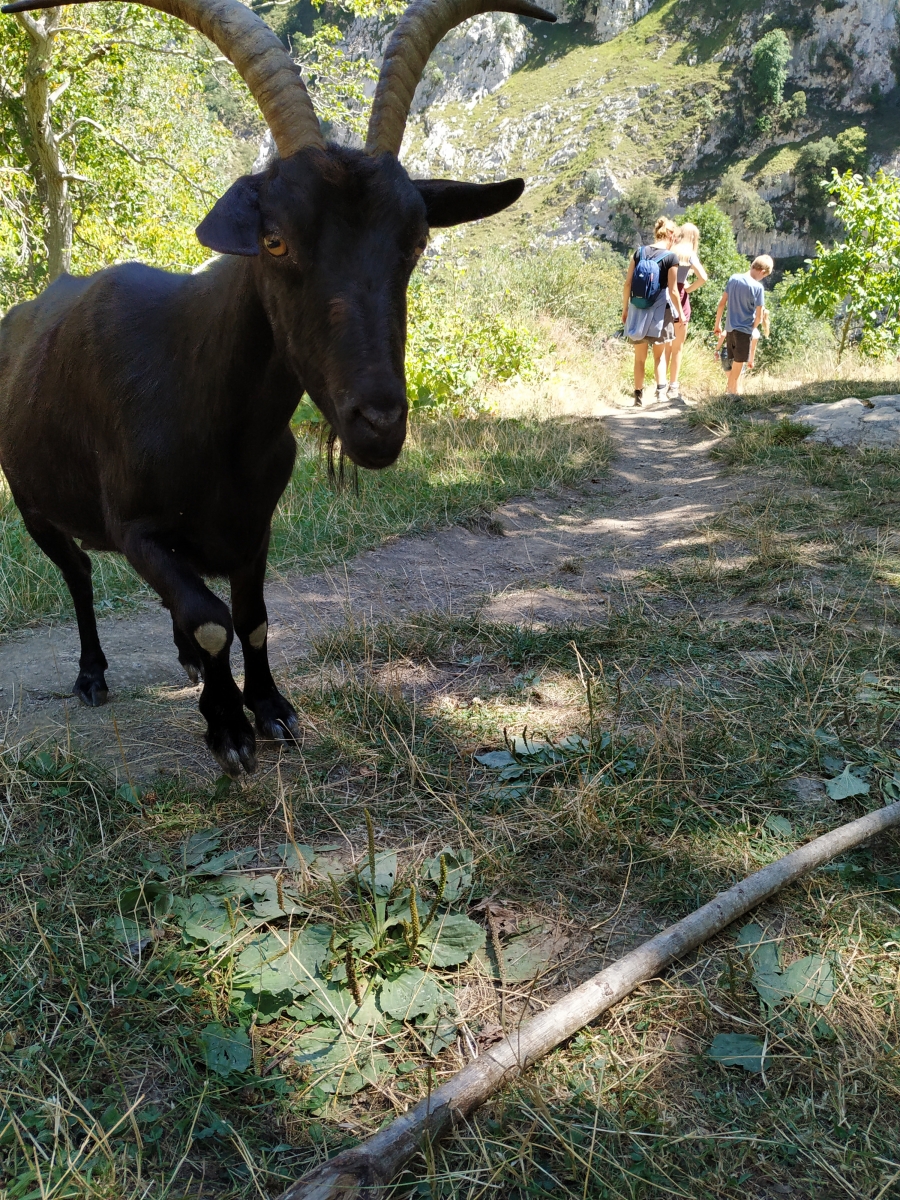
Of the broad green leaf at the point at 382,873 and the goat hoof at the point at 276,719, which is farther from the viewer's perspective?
the goat hoof at the point at 276,719

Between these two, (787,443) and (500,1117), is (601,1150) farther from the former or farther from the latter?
→ (787,443)

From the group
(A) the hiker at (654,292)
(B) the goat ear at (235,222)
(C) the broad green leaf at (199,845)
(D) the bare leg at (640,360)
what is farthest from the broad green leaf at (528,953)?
(D) the bare leg at (640,360)

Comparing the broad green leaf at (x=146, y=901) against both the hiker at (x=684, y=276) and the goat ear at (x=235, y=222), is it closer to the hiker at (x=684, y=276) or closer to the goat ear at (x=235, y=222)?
the goat ear at (x=235, y=222)

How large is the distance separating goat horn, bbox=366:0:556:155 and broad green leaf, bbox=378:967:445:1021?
258 cm

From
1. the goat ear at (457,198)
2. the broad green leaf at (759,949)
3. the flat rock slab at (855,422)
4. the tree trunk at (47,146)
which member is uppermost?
the tree trunk at (47,146)

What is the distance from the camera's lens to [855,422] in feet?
28.4

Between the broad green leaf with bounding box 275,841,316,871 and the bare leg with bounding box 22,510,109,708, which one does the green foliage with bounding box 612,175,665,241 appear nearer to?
the bare leg with bounding box 22,510,109,708

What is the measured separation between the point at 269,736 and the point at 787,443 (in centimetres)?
668

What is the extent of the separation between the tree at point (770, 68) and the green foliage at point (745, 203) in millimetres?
10497

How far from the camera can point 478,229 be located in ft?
221

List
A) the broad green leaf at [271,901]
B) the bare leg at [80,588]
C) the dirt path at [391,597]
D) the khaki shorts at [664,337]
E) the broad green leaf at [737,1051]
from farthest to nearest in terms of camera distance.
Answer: the khaki shorts at [664,337] → the bare leg at [80,588] → the dirt path at [391,597] → the broad green leaf at [271,901] → the broad green leaf at [737,1051]

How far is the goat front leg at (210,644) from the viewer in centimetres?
302

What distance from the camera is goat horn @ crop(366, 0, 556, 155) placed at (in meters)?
3.04

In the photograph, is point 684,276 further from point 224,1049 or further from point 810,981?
point 224,1049
